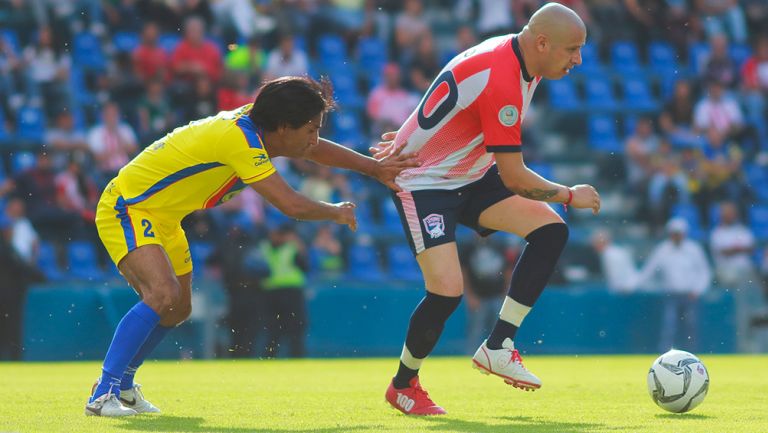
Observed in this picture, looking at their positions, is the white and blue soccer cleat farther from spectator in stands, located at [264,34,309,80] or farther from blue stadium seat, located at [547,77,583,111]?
blue stadium seat, located at [547,77,583,111]

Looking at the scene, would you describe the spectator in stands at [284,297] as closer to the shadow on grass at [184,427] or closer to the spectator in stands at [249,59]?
the spectator in stands at [249,59]

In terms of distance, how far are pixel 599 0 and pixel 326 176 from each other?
6965mm

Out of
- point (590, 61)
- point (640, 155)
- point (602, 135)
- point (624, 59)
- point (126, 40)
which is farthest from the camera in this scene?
point (624, 59)

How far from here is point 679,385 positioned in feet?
24.9

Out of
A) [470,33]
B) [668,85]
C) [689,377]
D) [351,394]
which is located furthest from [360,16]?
[689,377]

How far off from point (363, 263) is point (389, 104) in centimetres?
254

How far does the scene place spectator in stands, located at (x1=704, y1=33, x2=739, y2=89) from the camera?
2097 centimetres

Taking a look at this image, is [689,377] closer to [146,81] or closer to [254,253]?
[254,253]

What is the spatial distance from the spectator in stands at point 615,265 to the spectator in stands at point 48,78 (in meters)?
7.53

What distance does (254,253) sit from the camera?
16.0 meters

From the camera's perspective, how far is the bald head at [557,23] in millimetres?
7613

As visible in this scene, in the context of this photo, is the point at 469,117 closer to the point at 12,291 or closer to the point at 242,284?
the point at 242,284

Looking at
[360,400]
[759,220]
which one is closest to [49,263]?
[360,400]

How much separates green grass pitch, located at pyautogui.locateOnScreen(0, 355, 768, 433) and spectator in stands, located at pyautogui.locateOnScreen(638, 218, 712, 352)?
9.75 feet
